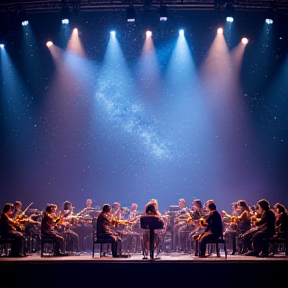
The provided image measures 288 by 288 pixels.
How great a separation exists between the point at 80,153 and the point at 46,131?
4.84ft

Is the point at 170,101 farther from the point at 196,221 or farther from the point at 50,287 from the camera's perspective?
the point at 50,287

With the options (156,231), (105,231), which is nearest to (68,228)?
(105,231)

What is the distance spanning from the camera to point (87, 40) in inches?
620

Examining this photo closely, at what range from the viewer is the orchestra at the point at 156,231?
10.1 metres

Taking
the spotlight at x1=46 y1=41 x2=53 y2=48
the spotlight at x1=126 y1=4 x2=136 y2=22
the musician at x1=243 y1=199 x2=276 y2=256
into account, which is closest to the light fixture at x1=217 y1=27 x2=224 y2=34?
the spotlight at x1=126 y1=4 x2=136 y2=22

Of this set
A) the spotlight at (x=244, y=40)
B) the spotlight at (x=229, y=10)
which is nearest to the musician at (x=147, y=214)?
the spotlight at (x=229, y=10)

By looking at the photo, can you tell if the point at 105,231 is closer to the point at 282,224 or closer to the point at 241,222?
the point at 241,222

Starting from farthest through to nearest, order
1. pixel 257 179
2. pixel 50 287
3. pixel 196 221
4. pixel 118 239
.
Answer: pixel 257 179, pixel 196 221, pixel 118 239, pixel 50 287

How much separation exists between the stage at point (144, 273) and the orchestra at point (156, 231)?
64.2 inches

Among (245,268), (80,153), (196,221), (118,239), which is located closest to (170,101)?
(80,153)

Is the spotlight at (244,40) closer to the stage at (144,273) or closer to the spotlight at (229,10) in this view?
the spotlight at (229,10)

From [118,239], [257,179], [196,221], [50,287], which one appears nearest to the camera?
[50,287]

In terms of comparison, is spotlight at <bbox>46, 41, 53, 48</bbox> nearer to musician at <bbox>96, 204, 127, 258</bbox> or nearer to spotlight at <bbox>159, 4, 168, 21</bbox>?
spotlight at <bbox>159, 4, 168, 21</bbox>

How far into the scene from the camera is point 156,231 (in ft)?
35.2
